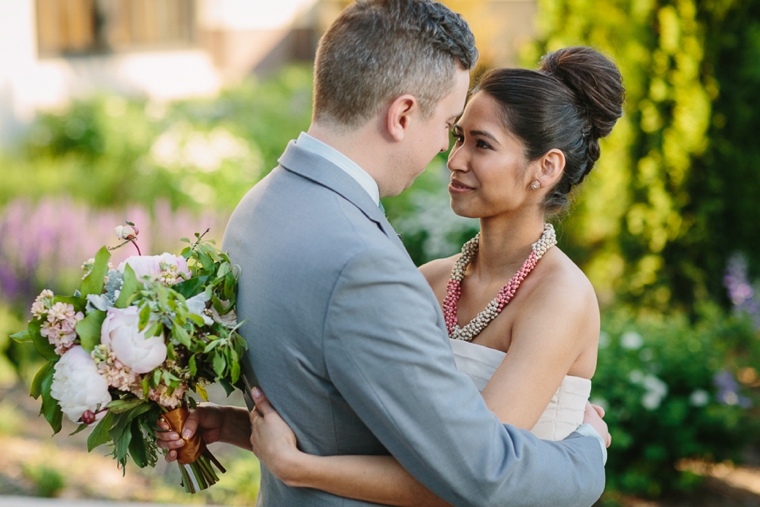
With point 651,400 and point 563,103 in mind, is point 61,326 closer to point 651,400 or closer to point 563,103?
point 563,103

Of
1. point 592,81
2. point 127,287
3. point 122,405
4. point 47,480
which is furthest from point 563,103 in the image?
point 47,480

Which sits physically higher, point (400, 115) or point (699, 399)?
point (400, 115)

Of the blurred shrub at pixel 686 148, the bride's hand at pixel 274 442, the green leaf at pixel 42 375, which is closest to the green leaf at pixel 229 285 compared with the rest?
the bride's hand at pixel 274 442

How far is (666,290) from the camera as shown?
5.89 meters

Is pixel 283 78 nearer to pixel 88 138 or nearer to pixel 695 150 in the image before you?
pixel 88 138

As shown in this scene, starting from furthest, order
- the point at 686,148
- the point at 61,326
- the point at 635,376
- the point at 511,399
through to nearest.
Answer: the point at 686,148, the point at 635,376, the point at 511,399, the point at 61,326

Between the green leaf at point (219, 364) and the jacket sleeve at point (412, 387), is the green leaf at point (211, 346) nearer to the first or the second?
the green leaf at point (219, 364)

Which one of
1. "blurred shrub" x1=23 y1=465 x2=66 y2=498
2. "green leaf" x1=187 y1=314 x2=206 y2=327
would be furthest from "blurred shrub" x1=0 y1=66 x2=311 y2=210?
"green leaf" x1=187 y1=314 x2=206 y2=327

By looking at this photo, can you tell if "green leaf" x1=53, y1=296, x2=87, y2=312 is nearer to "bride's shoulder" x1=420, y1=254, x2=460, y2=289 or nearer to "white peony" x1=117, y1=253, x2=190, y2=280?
"white peony" x1=117, y1=253, x2=190, y2=280

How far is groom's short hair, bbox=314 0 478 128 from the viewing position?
167cm

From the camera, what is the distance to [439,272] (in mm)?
2643

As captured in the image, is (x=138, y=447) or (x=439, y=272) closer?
(x=138, y=447)

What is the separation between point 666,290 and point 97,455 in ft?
13.7

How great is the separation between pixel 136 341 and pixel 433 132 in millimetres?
794
